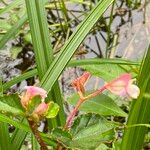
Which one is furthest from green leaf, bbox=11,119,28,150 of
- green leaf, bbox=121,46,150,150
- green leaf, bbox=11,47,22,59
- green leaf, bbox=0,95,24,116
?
green leaf, bbox=11,47,22,59

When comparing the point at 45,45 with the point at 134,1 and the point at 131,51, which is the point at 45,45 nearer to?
the point at 131,51

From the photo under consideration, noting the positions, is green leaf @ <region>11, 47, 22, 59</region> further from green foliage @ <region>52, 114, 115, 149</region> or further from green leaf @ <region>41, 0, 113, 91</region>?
green foliage @ <region>52, 114, 115, 149</region>

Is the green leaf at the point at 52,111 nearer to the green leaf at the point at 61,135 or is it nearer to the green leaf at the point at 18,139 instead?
the green leaf at the point at 61,135

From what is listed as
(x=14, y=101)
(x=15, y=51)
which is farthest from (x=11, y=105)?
(x=15, y=51)

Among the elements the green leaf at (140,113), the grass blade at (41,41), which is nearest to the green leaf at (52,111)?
the green leaf at (140,113)

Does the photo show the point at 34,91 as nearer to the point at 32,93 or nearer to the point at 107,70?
the point at 32,93

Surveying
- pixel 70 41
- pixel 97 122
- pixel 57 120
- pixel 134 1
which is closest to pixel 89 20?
pixel 70 41
